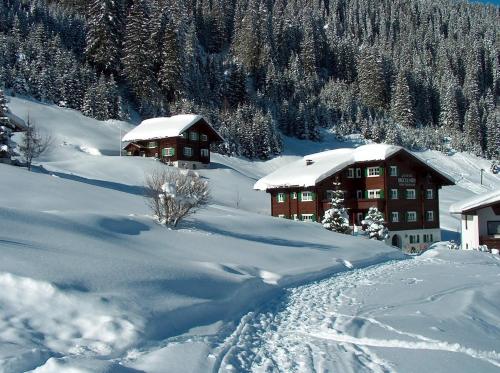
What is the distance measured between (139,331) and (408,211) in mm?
39799

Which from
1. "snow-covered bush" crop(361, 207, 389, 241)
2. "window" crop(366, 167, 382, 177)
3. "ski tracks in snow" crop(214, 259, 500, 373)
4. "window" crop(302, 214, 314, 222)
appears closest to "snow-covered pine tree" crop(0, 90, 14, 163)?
"window" crop(302, 214, 314, 222)

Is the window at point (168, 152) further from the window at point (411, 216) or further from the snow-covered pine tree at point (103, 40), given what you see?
the window at point (411, 216)

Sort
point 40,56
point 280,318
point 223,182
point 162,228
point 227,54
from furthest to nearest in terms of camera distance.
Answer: point 227,54 < point 40,56 < point 223,182 < point 162,228 < point 280,318

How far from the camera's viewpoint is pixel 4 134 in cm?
3391

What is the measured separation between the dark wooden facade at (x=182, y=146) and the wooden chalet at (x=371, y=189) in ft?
47.1

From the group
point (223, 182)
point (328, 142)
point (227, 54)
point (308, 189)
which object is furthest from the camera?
point (227, 54)

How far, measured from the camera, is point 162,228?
798 inches

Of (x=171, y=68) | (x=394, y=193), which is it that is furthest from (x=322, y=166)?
(x=171, y=68)

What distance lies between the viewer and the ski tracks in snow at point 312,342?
26.3 feet

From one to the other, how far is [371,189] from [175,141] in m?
22.2

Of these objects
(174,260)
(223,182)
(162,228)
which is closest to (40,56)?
(223,182)

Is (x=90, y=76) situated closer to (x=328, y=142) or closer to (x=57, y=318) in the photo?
(x=328, y=142)

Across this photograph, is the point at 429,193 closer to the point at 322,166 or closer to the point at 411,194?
the point at 411,194

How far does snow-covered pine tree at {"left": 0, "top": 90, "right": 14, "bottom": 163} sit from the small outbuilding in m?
29.3
